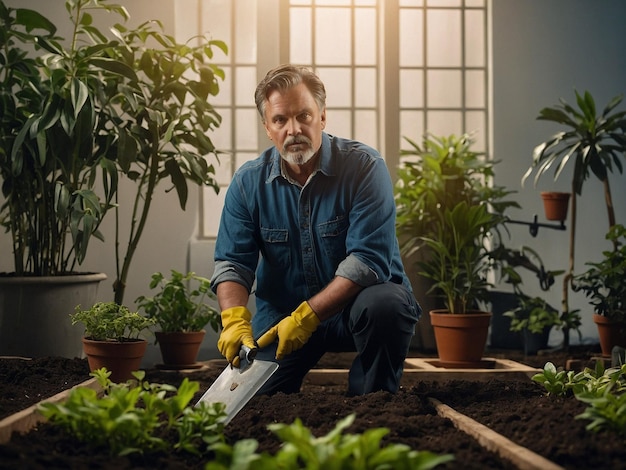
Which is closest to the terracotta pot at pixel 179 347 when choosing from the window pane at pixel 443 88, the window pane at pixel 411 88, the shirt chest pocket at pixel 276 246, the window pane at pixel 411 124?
the shirt chest pocket at pixel 276 246

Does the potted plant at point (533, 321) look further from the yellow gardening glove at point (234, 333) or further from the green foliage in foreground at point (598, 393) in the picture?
the yellow gardening glove at point (234, 333)

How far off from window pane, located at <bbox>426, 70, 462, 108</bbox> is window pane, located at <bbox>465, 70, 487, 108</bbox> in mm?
51

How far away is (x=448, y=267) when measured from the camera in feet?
12.8

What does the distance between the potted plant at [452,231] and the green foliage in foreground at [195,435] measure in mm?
2048

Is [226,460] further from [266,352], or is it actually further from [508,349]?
[508,349]

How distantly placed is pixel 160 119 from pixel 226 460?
2.11 metres

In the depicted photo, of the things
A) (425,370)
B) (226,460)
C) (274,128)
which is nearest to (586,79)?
(425,370)

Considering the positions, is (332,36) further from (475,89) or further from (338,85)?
(475,89)

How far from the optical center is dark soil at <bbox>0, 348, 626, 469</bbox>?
152cm

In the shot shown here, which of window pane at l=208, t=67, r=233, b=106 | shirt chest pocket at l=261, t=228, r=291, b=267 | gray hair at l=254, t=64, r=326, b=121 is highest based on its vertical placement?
window pane at l=208, t=67, r=233, b=106

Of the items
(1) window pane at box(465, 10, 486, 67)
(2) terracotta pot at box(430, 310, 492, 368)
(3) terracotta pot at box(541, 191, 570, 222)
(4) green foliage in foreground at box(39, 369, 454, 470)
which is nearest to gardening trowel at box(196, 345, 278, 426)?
(4) green foliage in foreground at box(39, 369, 454, 470)

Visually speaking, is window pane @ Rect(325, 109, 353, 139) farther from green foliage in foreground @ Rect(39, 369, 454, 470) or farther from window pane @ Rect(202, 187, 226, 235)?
green foliage in foreground @ Rect(39, 369, 454, 470)

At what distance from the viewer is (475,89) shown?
4.95 m

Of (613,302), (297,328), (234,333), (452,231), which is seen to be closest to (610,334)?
(613,302)
